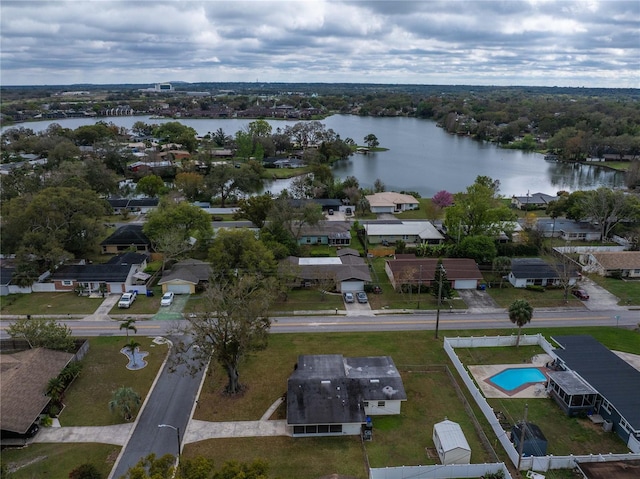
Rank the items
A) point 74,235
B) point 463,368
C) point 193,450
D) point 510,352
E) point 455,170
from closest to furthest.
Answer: point 193,450 < point 463,368 < point 510,352 < point 74,235 < point 455,170

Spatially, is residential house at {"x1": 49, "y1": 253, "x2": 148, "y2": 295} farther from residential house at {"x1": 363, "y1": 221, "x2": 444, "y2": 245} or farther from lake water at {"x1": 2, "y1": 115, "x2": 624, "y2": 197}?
lake water at {"x1": 2, "y1": 115, "x2": 624, "y2": 197}

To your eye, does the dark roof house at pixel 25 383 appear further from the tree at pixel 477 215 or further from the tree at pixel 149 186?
the tree at pixel 149 186

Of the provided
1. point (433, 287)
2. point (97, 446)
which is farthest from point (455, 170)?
point (97, 446)

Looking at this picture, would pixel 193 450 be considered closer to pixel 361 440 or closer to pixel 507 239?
pixel 361 440

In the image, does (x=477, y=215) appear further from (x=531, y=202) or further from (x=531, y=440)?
(x=531, y=440)

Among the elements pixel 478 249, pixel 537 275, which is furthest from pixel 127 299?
pixel 537 275
